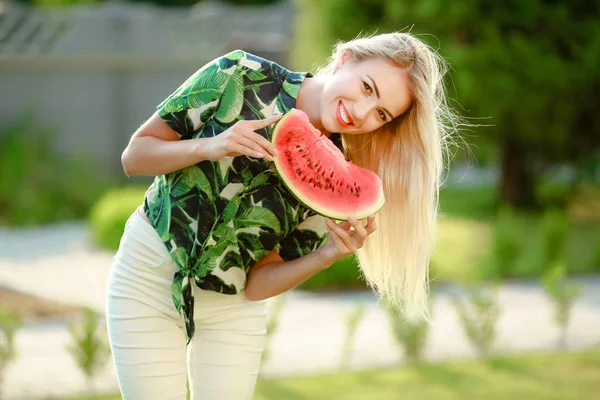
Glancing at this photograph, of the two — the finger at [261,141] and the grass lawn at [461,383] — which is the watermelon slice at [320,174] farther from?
the grass lawn at [461,383]

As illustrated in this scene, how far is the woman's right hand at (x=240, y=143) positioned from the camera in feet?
8.53

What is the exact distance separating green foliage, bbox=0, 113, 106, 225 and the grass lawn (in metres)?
6.47

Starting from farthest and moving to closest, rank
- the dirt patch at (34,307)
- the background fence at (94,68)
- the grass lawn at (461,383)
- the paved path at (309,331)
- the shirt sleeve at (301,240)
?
the background fence at (94,68) < the dirt patch at (34,307) < the paved path at (309,331) < the grass lawn at (461,383) < the shirt sleeve at (301,240)

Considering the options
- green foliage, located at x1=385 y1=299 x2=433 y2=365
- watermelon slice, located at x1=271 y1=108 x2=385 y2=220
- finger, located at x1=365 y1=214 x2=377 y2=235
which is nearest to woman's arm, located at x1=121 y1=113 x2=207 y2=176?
watermelon slice, located at x1=271 y1=108 x2=385 y2=220

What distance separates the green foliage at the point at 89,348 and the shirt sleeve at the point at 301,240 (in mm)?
2182

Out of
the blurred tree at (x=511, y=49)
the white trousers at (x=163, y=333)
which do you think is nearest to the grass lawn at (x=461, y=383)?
the white trousers at (x=163, y=333)

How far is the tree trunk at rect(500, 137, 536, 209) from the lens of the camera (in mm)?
11977

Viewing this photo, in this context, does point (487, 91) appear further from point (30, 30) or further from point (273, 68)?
point (273, 68)

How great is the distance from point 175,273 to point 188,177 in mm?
280

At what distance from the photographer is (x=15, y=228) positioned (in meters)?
10.9

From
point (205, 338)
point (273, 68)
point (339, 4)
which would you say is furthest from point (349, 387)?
point (339, 4)

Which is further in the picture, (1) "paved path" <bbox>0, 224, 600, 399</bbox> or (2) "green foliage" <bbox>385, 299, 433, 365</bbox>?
(2) "green foliage" <bbox>385, 299, 433, 365</bbox>

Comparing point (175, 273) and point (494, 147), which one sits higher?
point (175, 273)

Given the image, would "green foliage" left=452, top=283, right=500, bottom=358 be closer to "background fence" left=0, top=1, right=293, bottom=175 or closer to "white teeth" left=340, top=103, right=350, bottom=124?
"white teeth" left=340, top=103, right=350, bottom=124
